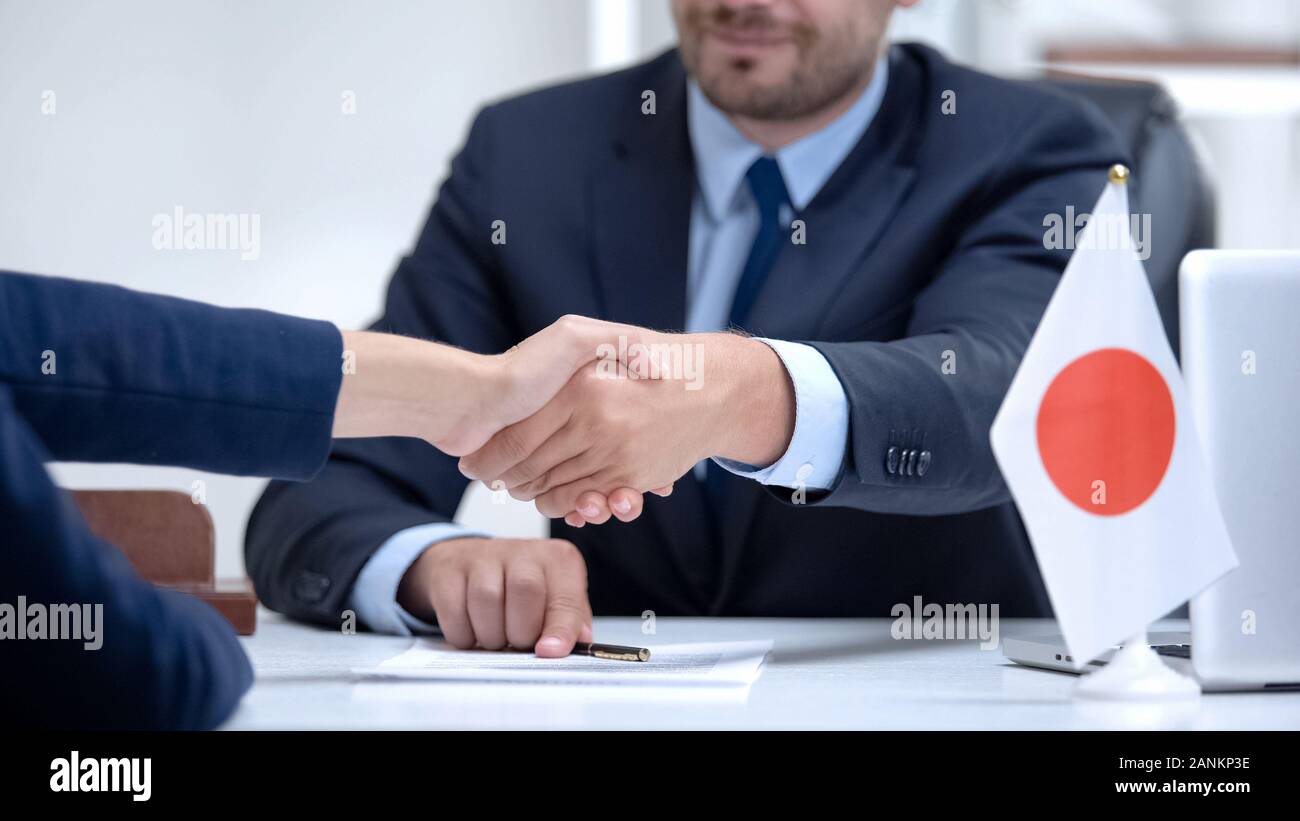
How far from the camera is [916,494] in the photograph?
1271 millimetres

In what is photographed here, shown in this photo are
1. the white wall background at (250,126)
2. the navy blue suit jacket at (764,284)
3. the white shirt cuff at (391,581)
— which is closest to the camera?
the white shirt cuff at (391,581)

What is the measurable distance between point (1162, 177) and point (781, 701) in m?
1.35

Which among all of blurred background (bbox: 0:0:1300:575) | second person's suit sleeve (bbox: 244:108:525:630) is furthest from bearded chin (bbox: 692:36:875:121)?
blurred background (bbox: 0:0:1300:575)

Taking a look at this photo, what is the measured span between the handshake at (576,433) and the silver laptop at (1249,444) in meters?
0.37

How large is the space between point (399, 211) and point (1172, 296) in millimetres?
1938

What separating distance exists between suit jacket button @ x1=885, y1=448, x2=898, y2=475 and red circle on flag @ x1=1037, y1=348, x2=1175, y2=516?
1.10 feet

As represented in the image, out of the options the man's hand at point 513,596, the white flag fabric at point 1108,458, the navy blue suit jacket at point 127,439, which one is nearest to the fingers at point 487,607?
the man's hand at point 513,596

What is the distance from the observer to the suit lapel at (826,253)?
1645 mm

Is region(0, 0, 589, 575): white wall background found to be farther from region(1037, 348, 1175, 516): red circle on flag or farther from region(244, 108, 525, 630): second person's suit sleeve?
region(1037, 348, 1175, 516): red circle on flag

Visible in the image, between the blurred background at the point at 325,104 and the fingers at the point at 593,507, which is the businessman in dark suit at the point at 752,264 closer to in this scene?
the fingers at the point at 593,507

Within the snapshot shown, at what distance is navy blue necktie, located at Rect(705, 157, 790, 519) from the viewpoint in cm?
169

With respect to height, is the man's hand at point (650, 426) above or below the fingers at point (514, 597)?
above
